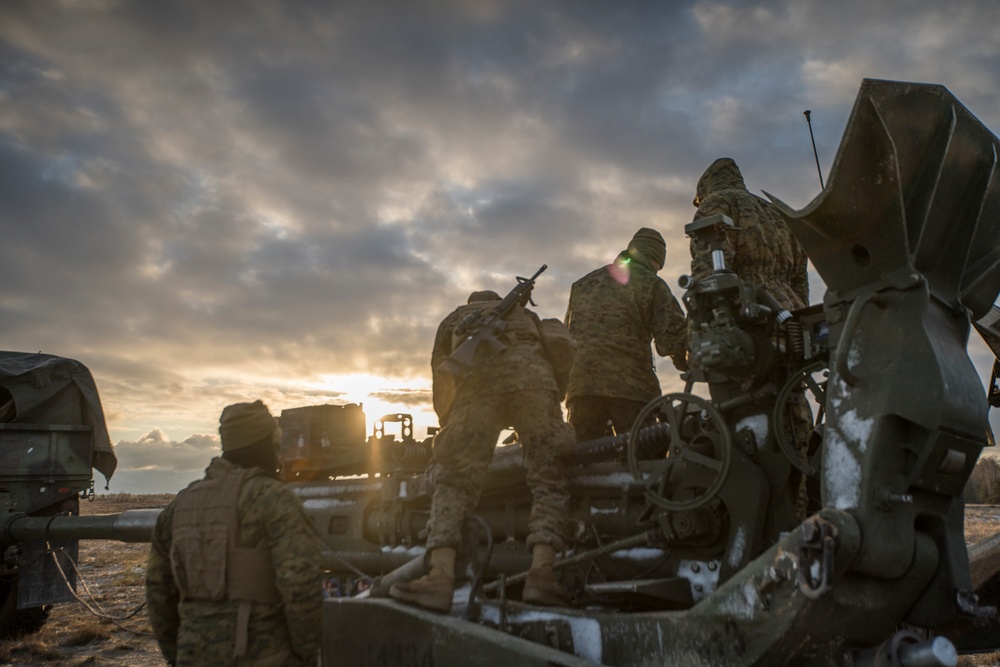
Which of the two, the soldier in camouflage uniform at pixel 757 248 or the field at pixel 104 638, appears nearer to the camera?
the soldier in camouflage uniform at pixel 757 248

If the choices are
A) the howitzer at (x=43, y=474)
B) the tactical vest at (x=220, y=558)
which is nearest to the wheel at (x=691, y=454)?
the tactical vest at (x=220, y=558)

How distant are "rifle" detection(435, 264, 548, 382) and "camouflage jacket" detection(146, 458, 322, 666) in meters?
1.52

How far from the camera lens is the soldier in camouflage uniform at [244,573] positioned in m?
3.49

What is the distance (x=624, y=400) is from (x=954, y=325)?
2.86m

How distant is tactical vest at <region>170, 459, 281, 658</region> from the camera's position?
11.5 ft

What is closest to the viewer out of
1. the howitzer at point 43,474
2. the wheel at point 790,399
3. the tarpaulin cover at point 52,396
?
the wheel at point 790,399

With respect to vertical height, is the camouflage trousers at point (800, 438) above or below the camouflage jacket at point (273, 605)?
above

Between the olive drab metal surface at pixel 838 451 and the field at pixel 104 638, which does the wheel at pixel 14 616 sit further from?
the olive drab metal surface at pixel 838 451

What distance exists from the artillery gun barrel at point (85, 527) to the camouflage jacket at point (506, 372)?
148 inches

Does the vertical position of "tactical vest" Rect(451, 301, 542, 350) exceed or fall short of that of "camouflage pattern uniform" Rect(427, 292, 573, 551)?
it exceeds it

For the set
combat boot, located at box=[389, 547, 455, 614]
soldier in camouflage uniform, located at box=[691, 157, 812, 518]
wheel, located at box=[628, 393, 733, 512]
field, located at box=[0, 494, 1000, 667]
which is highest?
soldier in camouflage uniform, located at box=[691, 157, 812, 518]

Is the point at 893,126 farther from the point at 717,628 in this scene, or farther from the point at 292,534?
the point at 292,534

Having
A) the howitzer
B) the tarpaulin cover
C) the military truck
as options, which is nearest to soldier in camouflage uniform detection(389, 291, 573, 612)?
the military truck

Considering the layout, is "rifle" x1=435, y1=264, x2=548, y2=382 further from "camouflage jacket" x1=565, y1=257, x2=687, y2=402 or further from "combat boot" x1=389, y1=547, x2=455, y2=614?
"combat boot" x1=389, y1=547, x2=455, y2=614
